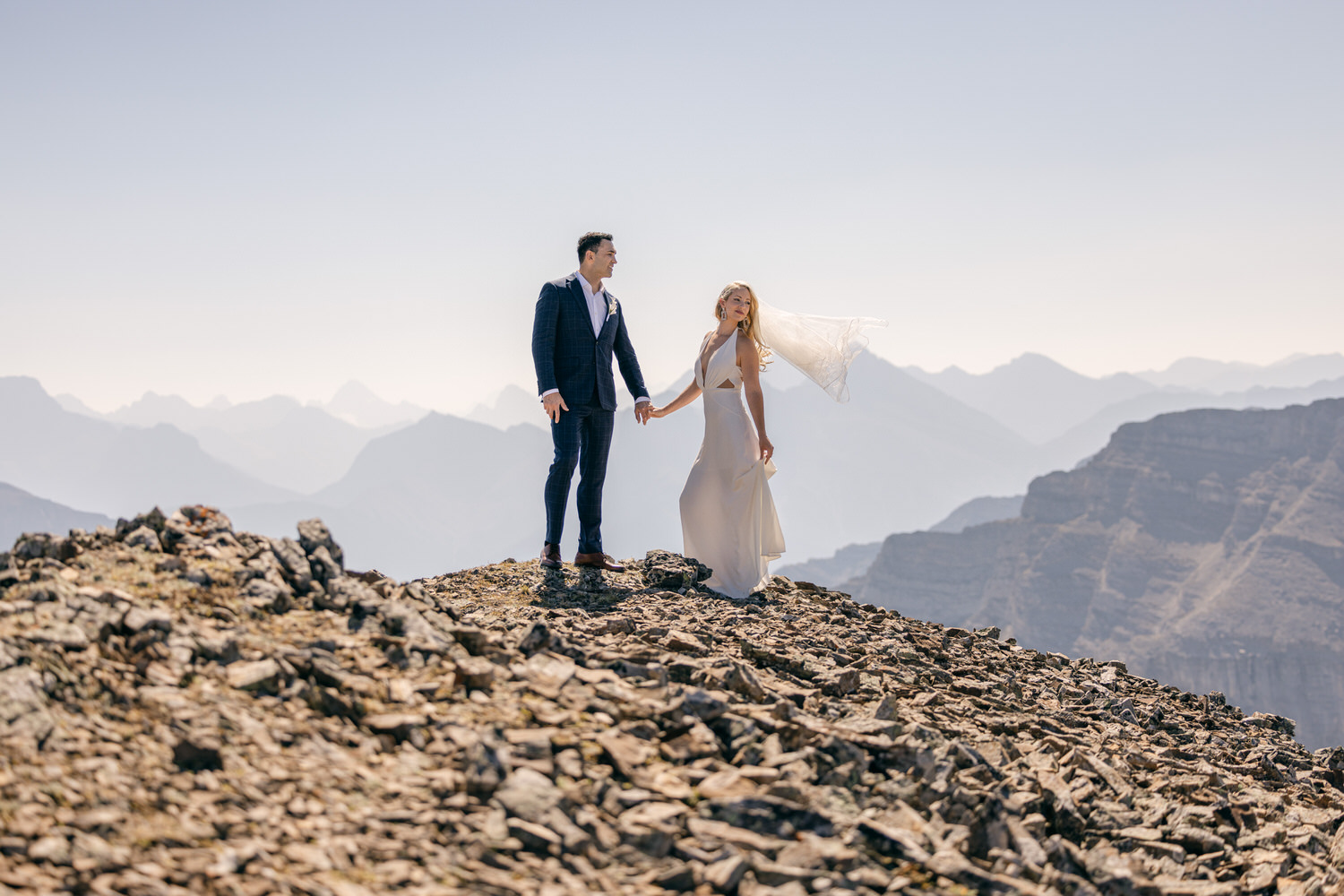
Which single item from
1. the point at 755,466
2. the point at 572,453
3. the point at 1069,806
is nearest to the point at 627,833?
the point at 1069,806

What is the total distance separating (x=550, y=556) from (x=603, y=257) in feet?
13.6

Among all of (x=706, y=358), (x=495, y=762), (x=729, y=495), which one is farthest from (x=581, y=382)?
(x=495, y=762)

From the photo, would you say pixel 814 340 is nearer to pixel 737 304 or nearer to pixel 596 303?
pixel 737 304

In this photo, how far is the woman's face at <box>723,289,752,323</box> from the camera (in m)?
12.7

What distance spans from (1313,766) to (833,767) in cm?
853

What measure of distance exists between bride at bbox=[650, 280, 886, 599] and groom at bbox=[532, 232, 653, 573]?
3.92 feet

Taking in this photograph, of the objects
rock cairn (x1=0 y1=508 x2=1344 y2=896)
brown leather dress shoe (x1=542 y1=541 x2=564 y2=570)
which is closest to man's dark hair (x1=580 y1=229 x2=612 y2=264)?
brown leather dress shoe (x1=542 y1=541 x2=564 y2=570)

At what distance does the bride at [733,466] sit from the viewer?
12.7m

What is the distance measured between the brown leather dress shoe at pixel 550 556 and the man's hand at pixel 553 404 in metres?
1.78

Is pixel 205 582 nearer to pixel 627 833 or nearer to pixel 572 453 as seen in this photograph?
pixel 627 833

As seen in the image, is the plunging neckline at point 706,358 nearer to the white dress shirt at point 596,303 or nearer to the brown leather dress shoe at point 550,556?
the white dress shirt at point 596,303

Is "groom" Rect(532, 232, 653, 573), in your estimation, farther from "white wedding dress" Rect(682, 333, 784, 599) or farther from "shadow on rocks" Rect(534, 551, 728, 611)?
"white wedding dress" Rect(682, 333, 784, 599)

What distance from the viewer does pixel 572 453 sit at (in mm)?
11945

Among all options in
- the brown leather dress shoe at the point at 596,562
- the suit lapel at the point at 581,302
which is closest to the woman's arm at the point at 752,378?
the suit lapel at the point at 581,302
